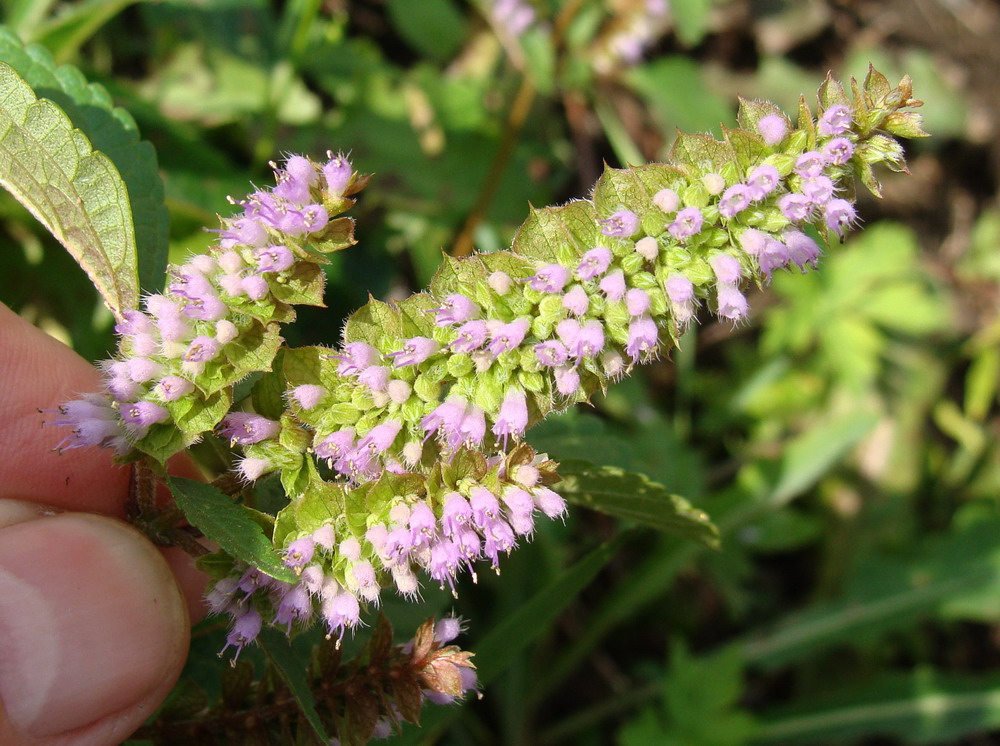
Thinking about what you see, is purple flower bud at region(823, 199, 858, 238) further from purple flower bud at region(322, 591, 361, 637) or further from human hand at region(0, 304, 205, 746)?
human hand at region(0, 304, 205, 746)

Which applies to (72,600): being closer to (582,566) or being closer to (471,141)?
(582,566)

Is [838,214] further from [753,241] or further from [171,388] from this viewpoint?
[171,388]

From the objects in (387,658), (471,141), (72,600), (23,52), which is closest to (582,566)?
(387,658)

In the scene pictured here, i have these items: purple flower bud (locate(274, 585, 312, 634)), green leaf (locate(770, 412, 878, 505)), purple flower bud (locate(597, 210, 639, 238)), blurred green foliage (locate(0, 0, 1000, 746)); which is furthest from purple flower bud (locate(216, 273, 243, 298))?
green leaf (locate(770, 412, 878, 505))

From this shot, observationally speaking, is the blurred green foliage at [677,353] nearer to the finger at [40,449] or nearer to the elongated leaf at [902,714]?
the elongated leaf at [902,714]

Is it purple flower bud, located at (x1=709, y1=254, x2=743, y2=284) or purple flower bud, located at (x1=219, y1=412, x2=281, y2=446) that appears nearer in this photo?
purple flower bud, located at (x1=709, y1=254, x2=743, y2=284)
